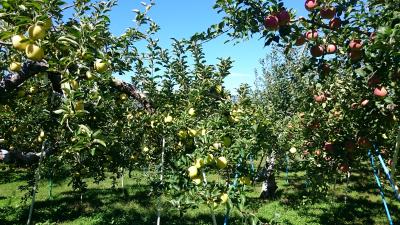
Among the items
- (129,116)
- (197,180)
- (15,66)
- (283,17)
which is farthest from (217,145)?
(129,116)

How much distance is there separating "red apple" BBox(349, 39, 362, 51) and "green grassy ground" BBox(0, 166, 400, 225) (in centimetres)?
694

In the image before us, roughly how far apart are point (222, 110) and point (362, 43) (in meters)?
1.52

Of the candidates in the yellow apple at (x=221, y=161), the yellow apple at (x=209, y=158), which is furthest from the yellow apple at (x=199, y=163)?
the yellow apple at (x=221, y=161)

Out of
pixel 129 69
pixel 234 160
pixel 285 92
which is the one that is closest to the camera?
pixel 234 160

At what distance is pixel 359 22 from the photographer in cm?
339

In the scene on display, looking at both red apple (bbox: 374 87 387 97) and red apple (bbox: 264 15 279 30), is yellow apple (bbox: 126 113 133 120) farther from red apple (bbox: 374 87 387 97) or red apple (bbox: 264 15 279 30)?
red apple (bbox: 374 87 387 97)

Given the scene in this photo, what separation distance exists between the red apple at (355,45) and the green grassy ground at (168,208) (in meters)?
6.94

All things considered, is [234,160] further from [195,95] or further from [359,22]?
[359,22]

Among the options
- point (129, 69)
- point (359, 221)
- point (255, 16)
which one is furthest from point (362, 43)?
point (359, 221)

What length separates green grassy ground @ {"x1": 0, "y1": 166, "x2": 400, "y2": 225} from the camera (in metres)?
11.3

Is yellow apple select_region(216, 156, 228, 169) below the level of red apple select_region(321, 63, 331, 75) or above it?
below

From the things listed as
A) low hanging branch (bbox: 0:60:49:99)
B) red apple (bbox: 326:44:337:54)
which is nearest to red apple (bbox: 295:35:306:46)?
red apple (bbox: 326:44:337:54)

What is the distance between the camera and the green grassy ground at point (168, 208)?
11289 millimetres

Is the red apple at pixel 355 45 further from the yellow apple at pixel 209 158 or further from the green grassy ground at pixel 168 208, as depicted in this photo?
the green grassy ground at pixel 168 208
